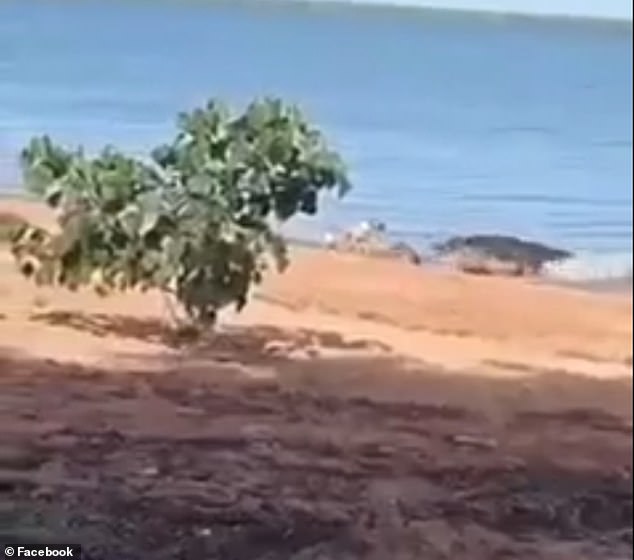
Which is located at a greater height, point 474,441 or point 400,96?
point 400,96

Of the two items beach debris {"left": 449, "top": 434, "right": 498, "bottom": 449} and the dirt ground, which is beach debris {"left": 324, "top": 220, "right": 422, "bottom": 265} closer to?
the dirt ground

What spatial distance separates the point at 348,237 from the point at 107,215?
245 mm

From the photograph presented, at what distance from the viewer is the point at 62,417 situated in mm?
1490

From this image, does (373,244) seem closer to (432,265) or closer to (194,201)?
(432,265)

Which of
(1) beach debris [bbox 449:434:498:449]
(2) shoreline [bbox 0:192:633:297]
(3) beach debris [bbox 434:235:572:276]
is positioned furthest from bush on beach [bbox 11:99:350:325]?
(1) beach debris [bbox 449:434:498:449]

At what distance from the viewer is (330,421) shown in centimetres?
139

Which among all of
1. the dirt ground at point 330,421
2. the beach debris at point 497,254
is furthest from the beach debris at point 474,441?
the beach debris at point 497,254

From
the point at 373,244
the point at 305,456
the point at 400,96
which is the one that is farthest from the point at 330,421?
the point at 400,96

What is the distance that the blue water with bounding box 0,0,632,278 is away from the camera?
1314mm

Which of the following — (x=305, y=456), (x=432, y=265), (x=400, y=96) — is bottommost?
(x=305, y=456)

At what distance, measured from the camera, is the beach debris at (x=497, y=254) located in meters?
1.33

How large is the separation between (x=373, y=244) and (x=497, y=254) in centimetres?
12

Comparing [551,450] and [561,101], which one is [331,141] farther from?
[551,450]

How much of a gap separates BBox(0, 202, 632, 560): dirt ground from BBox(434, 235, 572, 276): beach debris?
1 centimetres
